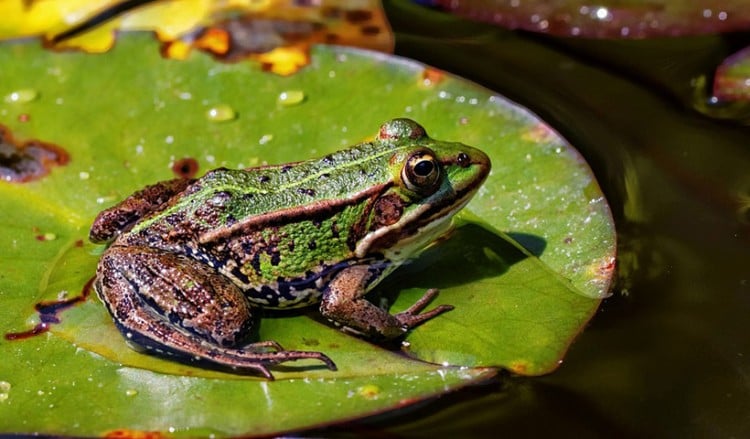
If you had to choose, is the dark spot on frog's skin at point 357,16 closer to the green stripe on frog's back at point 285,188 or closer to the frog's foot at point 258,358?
the green stripe on frog's back at point 285,188

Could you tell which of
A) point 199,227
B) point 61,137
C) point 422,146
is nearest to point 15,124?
point 61,137

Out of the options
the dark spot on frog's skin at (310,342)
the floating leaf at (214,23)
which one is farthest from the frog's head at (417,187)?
the floating leaf at (214,23)

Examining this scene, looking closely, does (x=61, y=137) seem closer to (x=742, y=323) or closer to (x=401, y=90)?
A: (x=401, y=90)

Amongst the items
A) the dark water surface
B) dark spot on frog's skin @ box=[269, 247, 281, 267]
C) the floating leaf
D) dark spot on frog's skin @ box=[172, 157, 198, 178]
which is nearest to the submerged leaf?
the dark water surface

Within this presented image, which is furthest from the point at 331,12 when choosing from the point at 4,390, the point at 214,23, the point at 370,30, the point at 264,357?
the point at 4,390

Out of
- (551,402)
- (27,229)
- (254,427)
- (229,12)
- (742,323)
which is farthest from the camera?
(229,12)

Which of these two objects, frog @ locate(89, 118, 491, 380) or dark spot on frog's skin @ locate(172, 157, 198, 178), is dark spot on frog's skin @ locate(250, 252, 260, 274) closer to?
frog @ locate(89, 118, 491, 380)
